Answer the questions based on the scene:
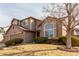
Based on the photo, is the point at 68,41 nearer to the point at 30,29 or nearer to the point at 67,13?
the point at 67,13

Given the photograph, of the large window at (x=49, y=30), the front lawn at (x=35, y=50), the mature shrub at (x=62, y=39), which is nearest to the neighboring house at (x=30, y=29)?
the large window at (x=49, y=30)

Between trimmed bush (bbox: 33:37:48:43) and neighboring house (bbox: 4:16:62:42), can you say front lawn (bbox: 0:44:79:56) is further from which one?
neighboring house (bbox: 4:16:62:42)

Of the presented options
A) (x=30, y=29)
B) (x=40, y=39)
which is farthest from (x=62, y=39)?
(x=30, y=29)

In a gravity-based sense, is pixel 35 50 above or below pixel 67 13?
below

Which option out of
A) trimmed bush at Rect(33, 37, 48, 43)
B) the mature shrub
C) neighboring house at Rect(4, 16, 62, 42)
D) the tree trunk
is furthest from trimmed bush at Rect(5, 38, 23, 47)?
the tree trunk

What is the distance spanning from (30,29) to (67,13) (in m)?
0.91

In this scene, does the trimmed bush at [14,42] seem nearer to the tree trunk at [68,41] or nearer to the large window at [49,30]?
the large window at [49,30]

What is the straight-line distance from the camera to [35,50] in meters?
4.74

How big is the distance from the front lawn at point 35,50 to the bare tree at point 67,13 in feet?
0.89

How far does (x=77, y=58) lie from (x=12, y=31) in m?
1.57

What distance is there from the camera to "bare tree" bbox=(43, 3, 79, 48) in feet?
15.8

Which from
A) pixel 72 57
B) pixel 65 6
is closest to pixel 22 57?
pixel 72 57

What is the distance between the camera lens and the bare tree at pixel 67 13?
4805 mm

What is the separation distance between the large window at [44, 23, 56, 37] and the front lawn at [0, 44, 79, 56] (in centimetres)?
31
